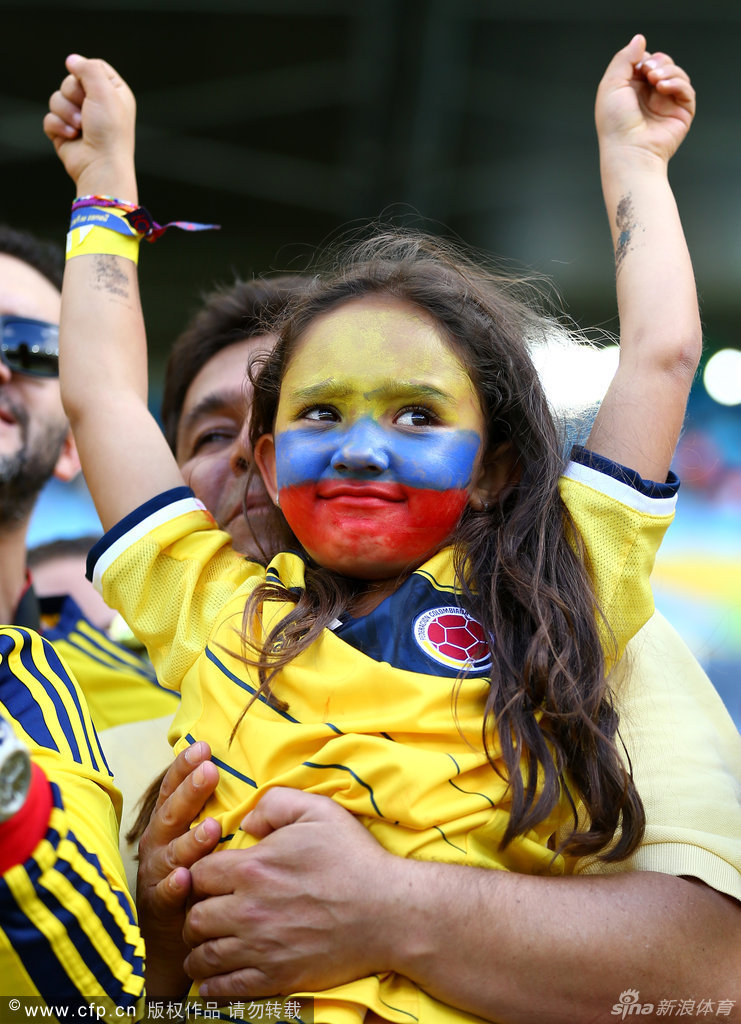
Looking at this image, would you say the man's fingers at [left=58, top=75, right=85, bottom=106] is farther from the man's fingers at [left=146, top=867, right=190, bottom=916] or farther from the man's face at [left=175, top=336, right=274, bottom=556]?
the man's fingers at [left=146, top=867, right=190, bottom=916]

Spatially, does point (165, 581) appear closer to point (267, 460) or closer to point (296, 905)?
point (267, 460)

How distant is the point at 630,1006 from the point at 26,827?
33.2 inches

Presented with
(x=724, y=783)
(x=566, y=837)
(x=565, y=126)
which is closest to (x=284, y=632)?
(x=566, y=837)

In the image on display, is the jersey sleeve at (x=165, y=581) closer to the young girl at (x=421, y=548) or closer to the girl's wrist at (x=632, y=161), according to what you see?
the young girl at (x=421, y=548)

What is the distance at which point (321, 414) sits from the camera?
161cm

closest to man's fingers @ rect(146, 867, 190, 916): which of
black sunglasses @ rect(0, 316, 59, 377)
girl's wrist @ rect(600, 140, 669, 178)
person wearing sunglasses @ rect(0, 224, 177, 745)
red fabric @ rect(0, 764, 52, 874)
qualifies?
red fabric @ rect(0, 764, 52, 874)

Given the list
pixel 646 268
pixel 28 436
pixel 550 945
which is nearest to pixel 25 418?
pixel 28 436

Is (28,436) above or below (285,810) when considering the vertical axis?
above

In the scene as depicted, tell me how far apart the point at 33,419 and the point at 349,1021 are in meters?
1.94

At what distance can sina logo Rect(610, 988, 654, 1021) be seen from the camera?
4.39ft

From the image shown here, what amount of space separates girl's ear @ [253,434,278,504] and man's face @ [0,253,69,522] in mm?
1086

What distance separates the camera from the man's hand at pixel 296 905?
1.29 meters

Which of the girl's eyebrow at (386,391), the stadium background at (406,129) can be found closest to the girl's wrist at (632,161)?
the girl's eyebrow at (386,391)

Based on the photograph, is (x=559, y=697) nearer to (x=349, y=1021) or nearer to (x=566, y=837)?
(x=566, y=837)
